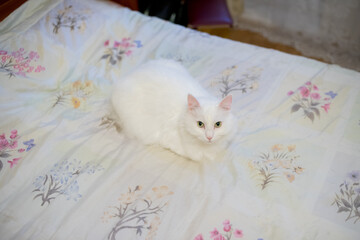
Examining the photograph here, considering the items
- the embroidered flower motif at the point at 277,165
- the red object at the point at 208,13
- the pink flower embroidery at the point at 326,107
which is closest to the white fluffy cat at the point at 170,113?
the embroidered flower motif at the point at 277,165

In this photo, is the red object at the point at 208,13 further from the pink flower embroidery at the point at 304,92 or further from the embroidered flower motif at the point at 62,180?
the embroidered flower motif at the point at 62,180

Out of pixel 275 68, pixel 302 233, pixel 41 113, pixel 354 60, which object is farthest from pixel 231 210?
pixel 354 60

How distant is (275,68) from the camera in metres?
1.73

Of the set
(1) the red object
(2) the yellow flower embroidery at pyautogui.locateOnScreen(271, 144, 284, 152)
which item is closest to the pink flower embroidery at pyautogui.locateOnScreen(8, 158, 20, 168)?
(2) the yellow flower embroidery at pyautogui.locateOnScreen(271, 144, 284, 152)

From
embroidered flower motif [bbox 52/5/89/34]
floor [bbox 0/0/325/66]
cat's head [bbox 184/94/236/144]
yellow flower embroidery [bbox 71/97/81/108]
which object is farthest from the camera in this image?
floor [bbox 0/0/325/66]

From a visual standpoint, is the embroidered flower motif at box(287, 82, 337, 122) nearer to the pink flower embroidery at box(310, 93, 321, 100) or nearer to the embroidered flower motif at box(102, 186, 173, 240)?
the pink flower embroidery at box(310, 93, 321, 100)

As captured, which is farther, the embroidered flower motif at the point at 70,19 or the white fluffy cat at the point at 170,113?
the embroidered flower motif at the point at 70,19

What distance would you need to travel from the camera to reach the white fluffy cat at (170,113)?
1.25 meters

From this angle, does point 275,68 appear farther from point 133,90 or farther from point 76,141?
point 76,141

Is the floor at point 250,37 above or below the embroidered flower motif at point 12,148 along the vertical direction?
above

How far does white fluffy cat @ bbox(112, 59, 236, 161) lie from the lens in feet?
4.11

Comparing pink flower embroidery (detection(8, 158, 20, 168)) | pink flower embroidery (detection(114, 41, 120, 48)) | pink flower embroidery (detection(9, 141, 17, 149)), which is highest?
pink flower embroidery (detection(114, 41, 120, 48))

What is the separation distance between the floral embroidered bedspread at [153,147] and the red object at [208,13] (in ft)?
2.33

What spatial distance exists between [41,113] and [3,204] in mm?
518
